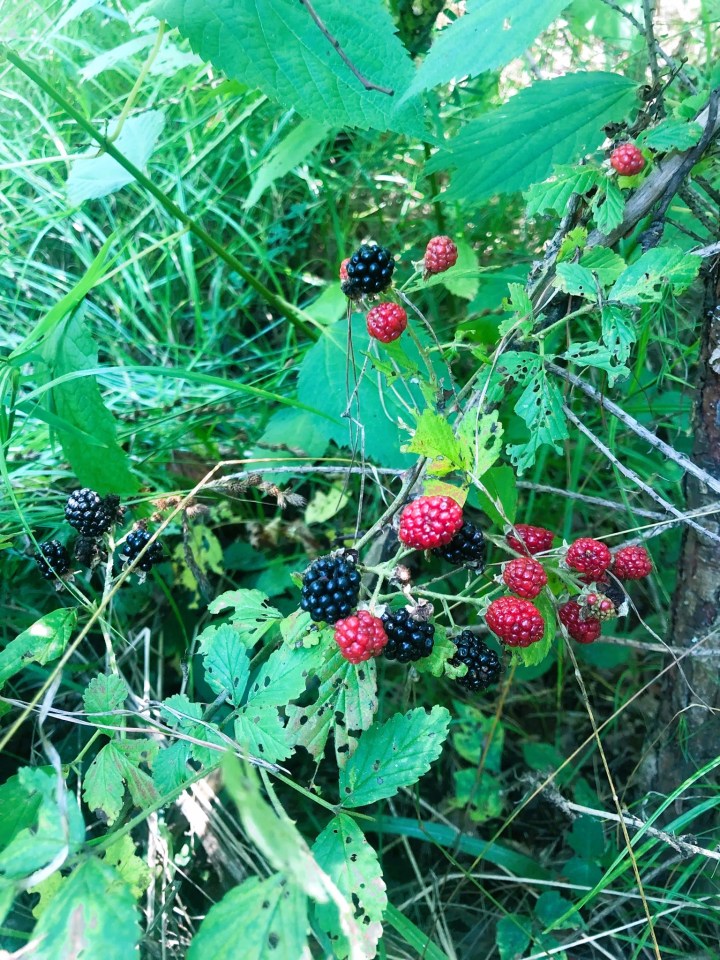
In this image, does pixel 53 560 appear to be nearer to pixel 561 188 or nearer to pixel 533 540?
pixel 533 540

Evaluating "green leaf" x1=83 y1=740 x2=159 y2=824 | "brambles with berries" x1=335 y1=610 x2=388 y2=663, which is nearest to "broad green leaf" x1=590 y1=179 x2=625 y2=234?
"brambles with berries" x1=335 y1=610 x2=388 y2=663

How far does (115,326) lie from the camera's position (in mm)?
2305

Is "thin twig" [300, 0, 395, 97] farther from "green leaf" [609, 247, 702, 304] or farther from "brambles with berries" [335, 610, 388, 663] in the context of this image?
"brambles with berries" [335, 610, 388, 663]

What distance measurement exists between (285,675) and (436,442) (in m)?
0.42

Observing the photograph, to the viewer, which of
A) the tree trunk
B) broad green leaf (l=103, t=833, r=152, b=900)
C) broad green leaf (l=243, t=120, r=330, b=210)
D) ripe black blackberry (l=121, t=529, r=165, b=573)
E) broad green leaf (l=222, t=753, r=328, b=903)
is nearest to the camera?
broad green leaf (l=222, t=753, r=328, b=903)

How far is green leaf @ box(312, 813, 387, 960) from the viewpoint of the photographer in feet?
3.08

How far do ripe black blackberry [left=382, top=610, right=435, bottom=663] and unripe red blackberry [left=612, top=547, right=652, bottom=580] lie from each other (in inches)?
13.9

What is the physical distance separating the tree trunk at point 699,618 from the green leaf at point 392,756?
52 centimetres

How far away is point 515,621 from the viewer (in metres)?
1.00

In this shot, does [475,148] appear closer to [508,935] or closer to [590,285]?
[590,285]

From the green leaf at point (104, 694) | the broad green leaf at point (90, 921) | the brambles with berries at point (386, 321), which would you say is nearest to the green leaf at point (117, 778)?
the green leaf at point (104, 694)

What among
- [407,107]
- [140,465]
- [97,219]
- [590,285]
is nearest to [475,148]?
[407,107]

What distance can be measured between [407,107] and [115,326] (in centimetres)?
132

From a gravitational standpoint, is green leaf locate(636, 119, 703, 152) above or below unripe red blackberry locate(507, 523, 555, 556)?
above
